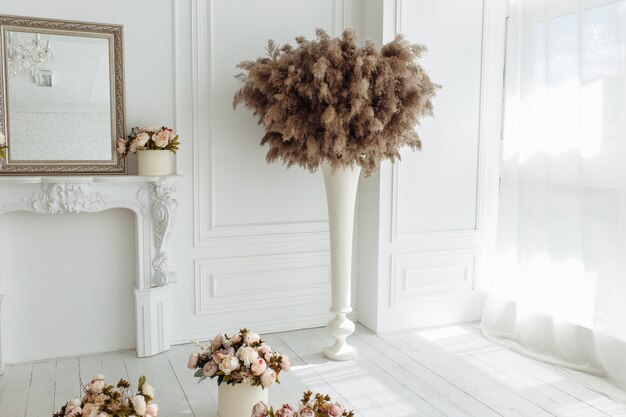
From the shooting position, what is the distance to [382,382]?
3469 millimetres

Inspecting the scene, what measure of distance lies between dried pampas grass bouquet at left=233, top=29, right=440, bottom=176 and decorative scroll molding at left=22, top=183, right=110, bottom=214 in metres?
1.18

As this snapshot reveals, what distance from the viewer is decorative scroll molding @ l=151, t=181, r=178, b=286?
3705 mm

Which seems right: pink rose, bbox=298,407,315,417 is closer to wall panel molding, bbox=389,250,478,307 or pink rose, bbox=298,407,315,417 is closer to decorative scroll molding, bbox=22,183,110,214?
decorative scroll molding, bbox=22,183,110,214

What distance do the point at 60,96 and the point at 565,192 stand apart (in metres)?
3.20

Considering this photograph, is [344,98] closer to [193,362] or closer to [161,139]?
[161,139]

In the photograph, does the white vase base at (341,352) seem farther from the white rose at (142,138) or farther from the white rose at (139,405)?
the white rose at (139,405)

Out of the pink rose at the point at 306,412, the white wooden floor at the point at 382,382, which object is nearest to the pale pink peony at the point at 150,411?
the pink rose at the point at 306,412

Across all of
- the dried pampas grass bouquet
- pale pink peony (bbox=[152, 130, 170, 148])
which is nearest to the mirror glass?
pale pink peony (bbox=[152, 130, 170, 148])

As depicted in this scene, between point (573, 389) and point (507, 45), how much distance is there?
2459 mm

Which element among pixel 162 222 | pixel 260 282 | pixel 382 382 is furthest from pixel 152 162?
pixel 382 382

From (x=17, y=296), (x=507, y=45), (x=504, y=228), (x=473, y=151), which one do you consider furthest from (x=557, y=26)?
(x=17, y=296)

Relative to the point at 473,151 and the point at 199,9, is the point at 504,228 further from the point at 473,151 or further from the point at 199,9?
the point at 199,9

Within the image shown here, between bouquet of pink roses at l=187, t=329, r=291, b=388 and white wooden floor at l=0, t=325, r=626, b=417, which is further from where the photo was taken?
white wooden floor at l=0, t=325, r=626, b=417

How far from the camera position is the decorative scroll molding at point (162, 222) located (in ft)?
12.2
